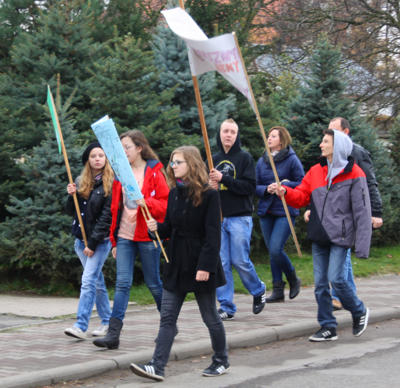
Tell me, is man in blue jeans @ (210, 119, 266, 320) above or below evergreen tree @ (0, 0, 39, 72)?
below

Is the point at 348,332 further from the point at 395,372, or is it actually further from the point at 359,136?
the point at 359,136

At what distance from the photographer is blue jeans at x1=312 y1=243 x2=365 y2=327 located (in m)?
6.75

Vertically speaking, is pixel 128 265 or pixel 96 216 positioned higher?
pixel 96 216

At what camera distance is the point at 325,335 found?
6996 millimetres

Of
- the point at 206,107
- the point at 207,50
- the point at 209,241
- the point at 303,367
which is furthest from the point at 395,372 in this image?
the point at 206,107

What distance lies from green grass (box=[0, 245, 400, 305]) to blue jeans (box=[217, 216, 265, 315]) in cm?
165

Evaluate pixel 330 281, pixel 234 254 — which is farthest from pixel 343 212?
pixel 234 254

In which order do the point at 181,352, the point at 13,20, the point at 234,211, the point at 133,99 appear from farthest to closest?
the point at 13,20 → the point at 133,99 → the point at 234,211 → the point at 181,352

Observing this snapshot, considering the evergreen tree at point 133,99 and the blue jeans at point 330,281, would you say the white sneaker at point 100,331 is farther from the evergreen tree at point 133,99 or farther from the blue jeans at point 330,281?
the evergreen tree at point 133,99

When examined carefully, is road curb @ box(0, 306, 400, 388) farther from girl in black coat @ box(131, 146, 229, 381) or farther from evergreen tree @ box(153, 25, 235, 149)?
evergreen tree @ box(153, 25, 235, 149)

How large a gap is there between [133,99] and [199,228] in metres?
5.38

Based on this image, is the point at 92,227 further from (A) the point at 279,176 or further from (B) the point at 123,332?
(A) the point at 279,176

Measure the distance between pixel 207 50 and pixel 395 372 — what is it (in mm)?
2875

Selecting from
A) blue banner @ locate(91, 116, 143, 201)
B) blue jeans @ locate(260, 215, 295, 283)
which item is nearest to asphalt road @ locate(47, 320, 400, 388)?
blue banner @ locate(91, 116, 143, 201)
